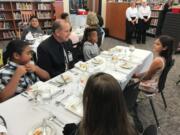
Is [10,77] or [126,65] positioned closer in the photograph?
[10,77]

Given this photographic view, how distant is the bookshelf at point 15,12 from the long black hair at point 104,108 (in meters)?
6.11

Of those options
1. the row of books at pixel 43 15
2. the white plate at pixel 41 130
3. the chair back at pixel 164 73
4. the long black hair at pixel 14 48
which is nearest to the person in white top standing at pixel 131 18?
the row of books at pixel 43 15

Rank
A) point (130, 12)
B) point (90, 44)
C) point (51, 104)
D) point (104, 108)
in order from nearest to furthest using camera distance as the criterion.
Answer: point (104, 108) → point (51, 104) → point (90, 44) → point (130, 12)

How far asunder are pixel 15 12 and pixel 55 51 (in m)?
5.14

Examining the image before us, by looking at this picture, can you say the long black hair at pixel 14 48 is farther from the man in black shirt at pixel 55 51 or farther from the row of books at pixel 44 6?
the row of books at pixel 44 6

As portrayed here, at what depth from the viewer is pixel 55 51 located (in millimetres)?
2244

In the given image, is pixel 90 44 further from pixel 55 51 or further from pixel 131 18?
pixel 131 18

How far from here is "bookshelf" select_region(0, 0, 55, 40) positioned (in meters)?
→ 6.35

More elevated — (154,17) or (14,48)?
(154,17)

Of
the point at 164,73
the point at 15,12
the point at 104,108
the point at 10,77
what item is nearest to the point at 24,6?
the point at 15,12

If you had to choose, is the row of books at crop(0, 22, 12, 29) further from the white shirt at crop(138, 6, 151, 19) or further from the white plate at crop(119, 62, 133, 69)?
the white plate at crop(119, 62, 133, 69)

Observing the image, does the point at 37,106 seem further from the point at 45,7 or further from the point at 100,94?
the point at 45,7

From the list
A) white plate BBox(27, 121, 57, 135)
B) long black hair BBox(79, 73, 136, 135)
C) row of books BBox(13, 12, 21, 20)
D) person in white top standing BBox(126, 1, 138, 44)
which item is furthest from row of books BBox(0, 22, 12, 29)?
long black hair BBox(79, 73, 136, 135)

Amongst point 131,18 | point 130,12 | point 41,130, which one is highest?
point 130,12
